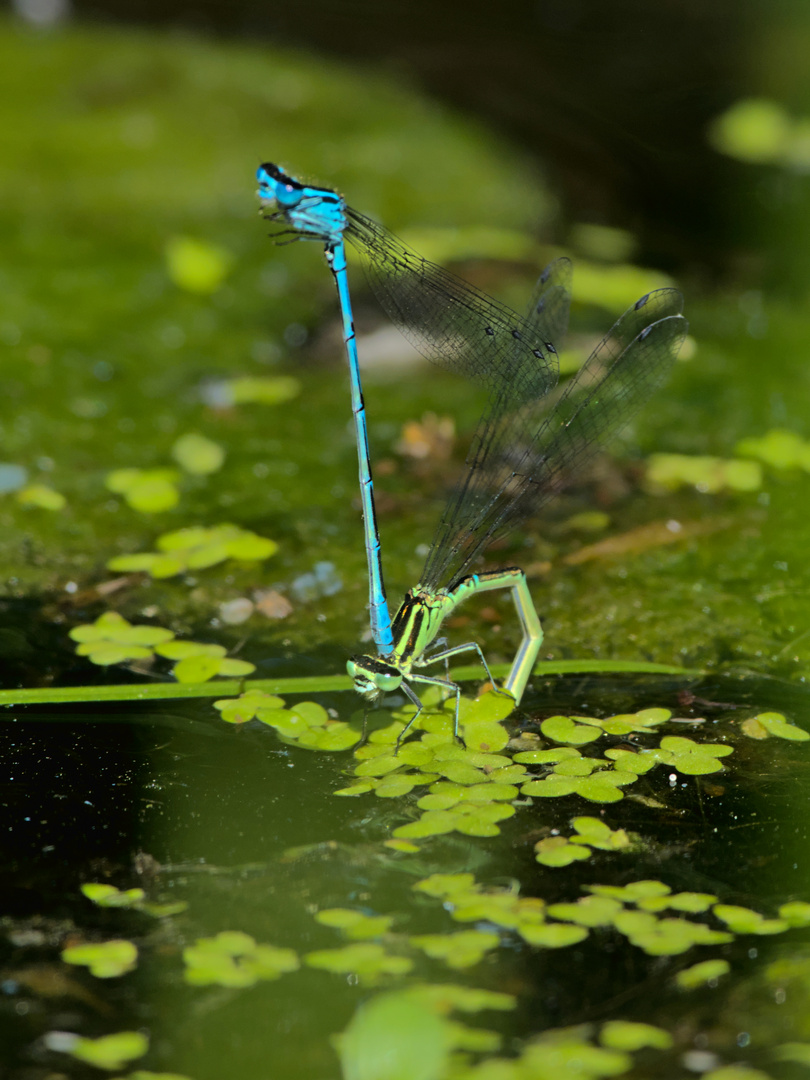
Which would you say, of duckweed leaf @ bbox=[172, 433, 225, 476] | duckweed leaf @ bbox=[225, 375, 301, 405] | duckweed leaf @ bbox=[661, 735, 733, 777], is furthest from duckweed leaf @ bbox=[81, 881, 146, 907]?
duckweed leaf @ bbox=[225, 375, 301, 405]

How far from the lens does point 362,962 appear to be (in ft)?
7.55

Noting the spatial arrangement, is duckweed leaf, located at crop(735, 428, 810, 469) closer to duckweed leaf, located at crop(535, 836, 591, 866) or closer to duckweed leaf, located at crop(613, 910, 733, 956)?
duckweed leaf, located at crop(535, 836, 591, 866)

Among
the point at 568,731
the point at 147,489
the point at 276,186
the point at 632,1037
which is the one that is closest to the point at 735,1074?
the point at 632,1037

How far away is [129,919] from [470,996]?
2.58 feet

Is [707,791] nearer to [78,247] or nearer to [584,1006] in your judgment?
[584,1006]

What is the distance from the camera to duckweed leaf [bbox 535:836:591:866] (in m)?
2.61

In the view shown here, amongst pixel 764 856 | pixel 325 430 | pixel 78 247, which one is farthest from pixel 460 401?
pixel 764 856

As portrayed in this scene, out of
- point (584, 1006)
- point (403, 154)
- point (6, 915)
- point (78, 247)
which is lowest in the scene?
point (584, 1006)

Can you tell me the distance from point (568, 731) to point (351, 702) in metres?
0.67

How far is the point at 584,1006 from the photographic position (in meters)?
2.22

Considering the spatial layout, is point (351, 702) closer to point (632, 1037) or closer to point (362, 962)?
point (362, 962)

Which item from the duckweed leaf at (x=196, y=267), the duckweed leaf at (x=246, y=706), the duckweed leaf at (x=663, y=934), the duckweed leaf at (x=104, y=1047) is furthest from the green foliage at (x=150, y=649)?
the duckweed leaf at (x=196, y=267)

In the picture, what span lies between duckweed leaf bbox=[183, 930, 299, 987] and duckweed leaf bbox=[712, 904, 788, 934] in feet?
3.09

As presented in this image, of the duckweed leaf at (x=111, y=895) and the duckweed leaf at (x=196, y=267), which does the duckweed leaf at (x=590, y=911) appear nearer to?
the duckweed leaf at (x=111, y=895)
